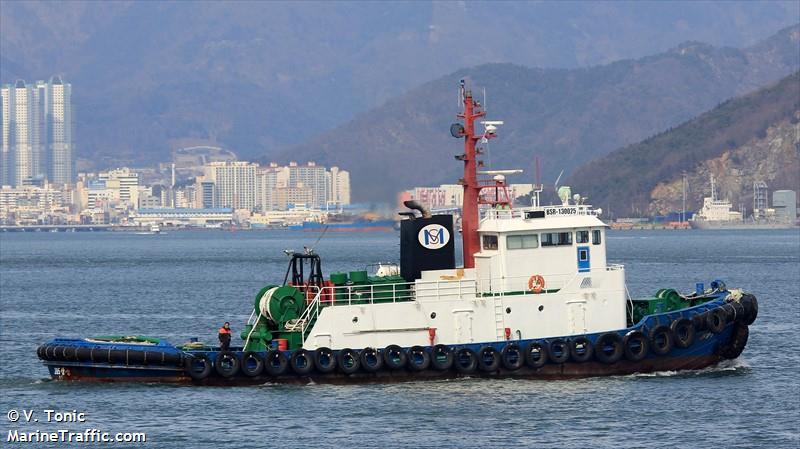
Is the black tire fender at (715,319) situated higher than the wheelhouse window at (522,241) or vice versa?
the wheelhouse window at (522,241)

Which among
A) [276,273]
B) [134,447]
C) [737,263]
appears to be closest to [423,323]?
[134,447]

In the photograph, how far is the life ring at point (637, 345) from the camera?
34.0 meters

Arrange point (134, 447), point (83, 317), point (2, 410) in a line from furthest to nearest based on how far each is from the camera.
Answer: point (83, 317)
point (2, 410)
point (134, 447)

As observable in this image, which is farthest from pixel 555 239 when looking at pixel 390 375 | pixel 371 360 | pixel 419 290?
pixel 371 360

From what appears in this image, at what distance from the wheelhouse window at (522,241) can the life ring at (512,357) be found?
2.32 m

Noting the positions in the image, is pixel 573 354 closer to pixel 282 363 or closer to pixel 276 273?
pixel 282 363

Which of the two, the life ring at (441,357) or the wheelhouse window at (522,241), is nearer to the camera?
the life ring at (441,357)

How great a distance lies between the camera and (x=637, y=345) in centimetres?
3419

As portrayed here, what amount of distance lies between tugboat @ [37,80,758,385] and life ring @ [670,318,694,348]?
0.10 feet

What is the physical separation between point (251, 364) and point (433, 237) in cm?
487

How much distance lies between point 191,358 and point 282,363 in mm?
2012

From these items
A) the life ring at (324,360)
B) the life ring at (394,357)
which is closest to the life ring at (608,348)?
the life ring at (394,357)

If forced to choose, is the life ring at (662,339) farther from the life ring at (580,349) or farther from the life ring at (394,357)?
the life ring at (394,357)

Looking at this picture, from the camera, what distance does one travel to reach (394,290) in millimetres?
33594
